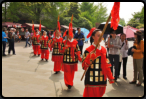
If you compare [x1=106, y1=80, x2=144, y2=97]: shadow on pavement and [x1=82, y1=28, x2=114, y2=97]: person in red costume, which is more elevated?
[x1=82, y1=28, x2=114, y2=97]: person in red costume

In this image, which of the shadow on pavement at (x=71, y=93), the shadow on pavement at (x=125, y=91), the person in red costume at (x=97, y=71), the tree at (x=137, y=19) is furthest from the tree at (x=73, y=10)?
the person in red costume at (x=97, y=71)

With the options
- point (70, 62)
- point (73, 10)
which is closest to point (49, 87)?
point (70, 62)

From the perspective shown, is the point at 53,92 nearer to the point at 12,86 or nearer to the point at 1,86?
the point at 12,86

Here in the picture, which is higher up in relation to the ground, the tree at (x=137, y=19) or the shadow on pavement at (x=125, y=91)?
the tree at (x=137, y=19)

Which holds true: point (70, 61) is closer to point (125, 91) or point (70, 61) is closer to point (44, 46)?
point (125, 91)

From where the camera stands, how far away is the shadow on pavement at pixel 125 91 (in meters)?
4.26

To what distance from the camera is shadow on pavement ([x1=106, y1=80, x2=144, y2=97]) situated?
14.0 feet

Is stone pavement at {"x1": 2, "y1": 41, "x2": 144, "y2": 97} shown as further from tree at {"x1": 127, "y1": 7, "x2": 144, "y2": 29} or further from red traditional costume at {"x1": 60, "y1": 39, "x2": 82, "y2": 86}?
tree at {"x1": 127, "y1": 7, "x2": 144, "y2": 29}

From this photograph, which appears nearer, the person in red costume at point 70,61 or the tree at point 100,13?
the person in red costume at point 70,61

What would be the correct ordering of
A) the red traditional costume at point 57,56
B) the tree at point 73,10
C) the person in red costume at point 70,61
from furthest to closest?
the tree at point 73,10 → the red traditional costume at point 57,56 → the person in red costume at point 70,61

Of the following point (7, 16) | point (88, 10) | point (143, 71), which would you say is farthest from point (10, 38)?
point (88, 10)

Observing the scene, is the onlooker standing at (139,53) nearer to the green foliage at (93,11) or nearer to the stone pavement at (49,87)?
the stone pavement at (49,87)

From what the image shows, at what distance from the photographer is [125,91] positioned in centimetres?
450

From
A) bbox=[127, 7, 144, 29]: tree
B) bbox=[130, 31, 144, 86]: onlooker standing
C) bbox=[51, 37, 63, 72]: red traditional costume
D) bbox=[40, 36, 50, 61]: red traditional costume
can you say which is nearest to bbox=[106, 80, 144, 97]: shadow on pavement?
bbox=[130, 31, 144, 86]: onlooker standing
